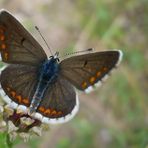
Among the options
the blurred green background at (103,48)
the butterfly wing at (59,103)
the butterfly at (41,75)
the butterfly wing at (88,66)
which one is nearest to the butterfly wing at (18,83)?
the butterfly at (41,75)

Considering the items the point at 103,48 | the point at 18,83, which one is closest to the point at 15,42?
the point at 18,83

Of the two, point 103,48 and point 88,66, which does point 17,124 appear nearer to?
point 88,66

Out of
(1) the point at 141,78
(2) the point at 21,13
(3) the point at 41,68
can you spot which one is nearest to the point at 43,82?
(3) the point at 41,68

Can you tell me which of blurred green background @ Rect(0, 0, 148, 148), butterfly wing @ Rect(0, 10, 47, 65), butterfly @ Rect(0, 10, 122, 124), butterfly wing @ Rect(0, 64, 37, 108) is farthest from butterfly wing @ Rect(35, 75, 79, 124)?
blurred green background @ Rect(0, 0, 148, 148)

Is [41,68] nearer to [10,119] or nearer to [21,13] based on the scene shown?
[10,119]

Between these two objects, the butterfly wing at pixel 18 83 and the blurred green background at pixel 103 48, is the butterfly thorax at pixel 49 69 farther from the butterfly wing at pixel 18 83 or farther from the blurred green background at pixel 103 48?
the blurred green background at pixel 103 48

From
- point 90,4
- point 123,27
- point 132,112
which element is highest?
point 90,4
